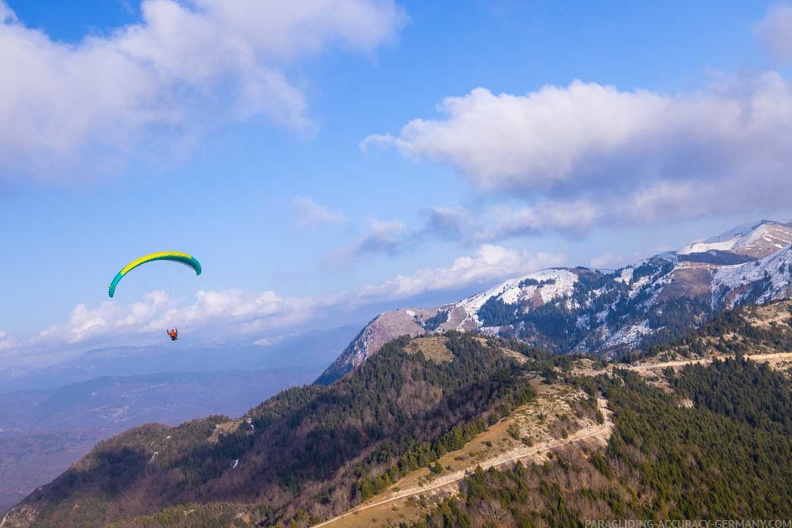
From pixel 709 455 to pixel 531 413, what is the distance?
5724 centimetres

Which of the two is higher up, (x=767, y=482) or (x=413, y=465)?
(x=413, y=465)

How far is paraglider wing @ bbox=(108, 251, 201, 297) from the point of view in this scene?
132 m


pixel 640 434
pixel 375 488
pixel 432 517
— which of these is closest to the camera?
pixel 432 517

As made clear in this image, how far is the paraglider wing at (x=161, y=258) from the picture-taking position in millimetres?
131625

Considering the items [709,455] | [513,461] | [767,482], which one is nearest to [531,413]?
[513,461]

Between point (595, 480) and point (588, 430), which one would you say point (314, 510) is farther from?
point (588, 430)

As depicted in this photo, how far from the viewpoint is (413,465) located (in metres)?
166

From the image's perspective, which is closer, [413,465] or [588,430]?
[413,465]

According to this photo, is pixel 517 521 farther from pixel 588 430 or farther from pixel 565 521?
pixel 588 430

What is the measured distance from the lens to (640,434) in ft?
620

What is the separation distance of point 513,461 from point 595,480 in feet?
73.7

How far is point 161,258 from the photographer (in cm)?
14225

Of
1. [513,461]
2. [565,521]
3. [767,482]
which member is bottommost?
[767,482]

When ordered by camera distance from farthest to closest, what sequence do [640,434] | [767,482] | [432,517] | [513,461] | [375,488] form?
[640,434] < [767,482] < [513,461] < [375,488] < [432,517]
